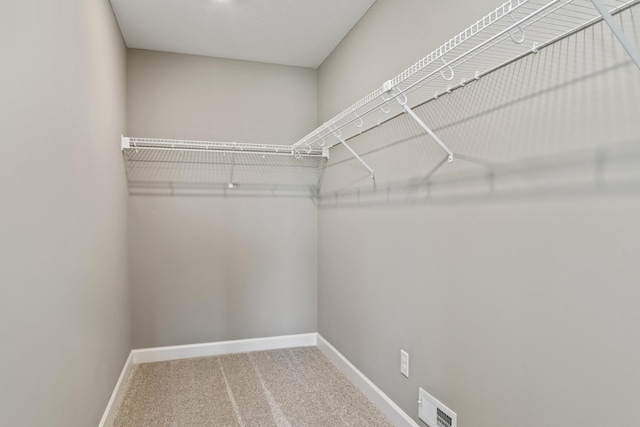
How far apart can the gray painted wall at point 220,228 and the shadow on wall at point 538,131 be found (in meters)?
1.56

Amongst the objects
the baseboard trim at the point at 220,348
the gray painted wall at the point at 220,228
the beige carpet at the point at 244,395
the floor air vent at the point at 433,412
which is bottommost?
the beige carpet at the point at 244,395

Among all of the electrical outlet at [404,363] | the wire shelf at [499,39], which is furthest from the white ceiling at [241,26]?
the electrical outlet at [404,363]

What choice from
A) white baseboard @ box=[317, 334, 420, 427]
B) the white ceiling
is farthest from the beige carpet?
the white ceiling

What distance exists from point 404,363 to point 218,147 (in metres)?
2.10

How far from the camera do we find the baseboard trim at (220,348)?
302 centimetres

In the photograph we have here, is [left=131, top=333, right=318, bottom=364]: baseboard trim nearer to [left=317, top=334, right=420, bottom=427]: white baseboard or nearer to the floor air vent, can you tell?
[left=317, top=334, right=420, bottom=427]: white baseboard

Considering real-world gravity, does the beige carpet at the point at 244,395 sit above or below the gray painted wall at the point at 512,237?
below

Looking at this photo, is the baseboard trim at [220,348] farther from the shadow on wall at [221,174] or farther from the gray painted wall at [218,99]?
the gray painted wall at [218,99]

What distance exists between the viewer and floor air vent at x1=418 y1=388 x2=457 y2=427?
168 centimetres

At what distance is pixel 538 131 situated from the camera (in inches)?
49.3

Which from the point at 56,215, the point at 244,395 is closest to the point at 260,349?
the point at 244,395

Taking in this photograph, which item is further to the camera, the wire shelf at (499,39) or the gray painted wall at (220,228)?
the gray painted wall at (220,228)

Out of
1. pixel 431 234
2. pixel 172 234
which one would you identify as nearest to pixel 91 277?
pixel 172 234

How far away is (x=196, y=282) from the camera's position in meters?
3.14
